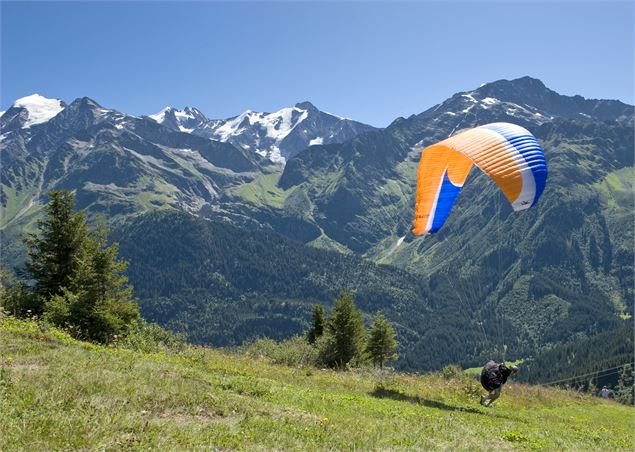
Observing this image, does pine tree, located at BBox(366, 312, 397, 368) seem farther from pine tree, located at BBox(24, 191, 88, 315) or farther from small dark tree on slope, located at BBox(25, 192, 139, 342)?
pine tree, located at BBox(24, 191, 88, 315)

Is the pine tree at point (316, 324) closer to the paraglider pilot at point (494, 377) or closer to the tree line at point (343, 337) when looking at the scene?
the tree line at point (343, 337)

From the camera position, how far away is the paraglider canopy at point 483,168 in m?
21.8

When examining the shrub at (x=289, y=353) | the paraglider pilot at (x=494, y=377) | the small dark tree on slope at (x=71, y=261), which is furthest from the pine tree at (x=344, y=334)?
the paraglider pilot at (x=494, y=377)

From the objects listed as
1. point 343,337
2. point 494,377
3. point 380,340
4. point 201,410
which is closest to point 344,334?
point 343,337

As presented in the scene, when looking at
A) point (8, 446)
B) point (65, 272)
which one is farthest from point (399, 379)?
point (65, 272)

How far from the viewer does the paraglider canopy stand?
2180 centimetres

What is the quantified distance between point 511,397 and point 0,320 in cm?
2496

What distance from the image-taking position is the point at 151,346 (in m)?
21.2

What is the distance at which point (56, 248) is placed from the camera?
3055cm

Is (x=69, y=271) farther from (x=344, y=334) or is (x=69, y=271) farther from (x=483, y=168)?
(x=344, y=334)

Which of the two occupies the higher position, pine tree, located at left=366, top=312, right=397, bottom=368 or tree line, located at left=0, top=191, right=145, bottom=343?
tree line, located at left=0, top=191, right=145, bottom=343

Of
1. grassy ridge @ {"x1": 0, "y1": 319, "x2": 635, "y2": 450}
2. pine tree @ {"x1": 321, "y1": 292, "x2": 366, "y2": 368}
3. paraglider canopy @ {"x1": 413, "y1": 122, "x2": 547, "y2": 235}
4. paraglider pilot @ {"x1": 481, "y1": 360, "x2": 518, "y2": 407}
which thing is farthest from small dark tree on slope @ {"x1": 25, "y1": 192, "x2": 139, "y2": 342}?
pine tree @ {"x1": 321, "y1": 292, "x2": 366, "y2": 368}

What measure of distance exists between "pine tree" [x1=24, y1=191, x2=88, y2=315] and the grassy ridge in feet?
39.9

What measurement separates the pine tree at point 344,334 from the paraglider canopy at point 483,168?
23558 mm
